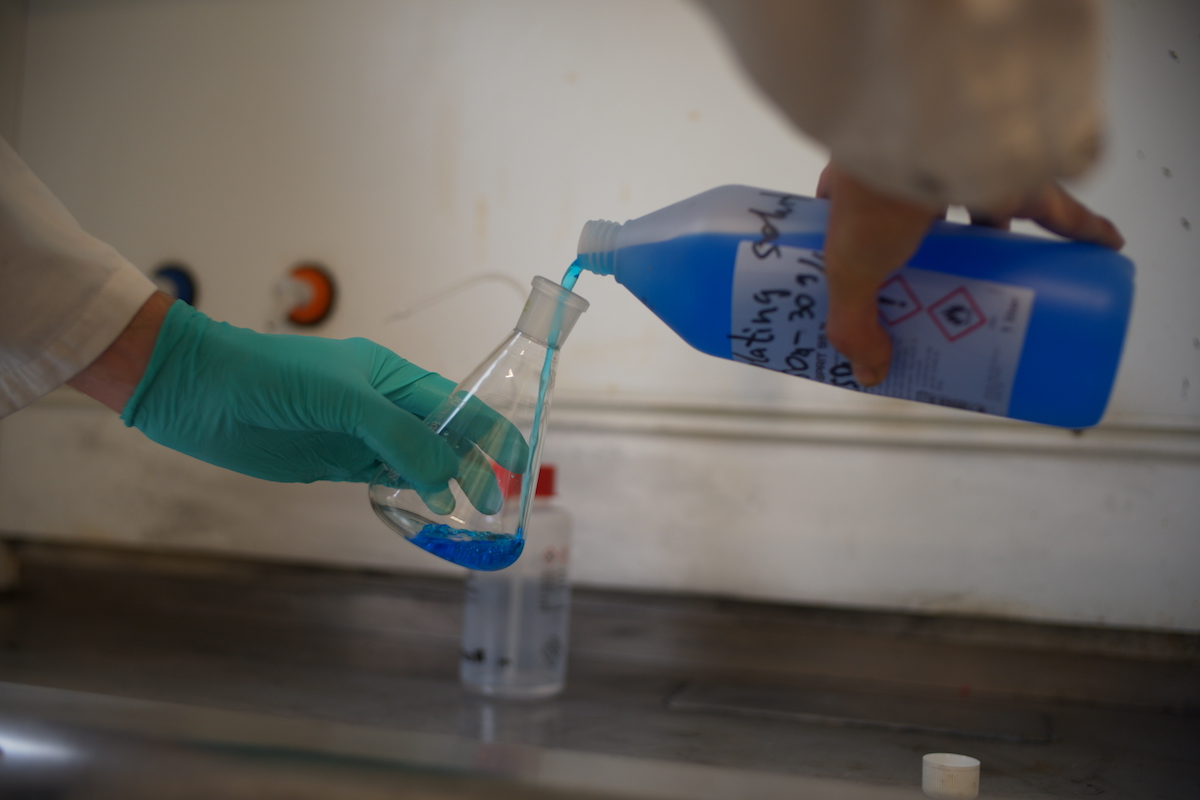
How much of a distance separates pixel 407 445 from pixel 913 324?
0.36 meters

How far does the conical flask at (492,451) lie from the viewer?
65 centimetres

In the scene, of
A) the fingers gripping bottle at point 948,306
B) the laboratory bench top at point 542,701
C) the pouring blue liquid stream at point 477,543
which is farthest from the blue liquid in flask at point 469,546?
the fingers gripping bottle at point 948,306

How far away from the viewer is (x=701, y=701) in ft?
3.12

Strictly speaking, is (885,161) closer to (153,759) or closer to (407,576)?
(153,759)

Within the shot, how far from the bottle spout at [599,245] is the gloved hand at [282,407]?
6.1 inches

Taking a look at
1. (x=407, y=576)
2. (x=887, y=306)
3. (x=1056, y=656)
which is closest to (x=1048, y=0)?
(x=887, y=306)

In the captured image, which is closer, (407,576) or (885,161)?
Result: (885,161)

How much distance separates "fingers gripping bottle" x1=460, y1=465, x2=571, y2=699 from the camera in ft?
3.23

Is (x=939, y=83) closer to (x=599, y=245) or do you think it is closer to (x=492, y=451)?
(x=599, y=245)

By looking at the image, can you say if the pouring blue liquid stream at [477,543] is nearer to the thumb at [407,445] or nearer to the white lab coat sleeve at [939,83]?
the thumb at [407,445]

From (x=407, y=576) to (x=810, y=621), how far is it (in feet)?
1.86

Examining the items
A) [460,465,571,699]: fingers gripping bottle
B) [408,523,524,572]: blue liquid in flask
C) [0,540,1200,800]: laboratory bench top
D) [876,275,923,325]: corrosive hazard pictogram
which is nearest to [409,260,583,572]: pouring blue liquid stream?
[408,523,524,572]: blue liquid in flask

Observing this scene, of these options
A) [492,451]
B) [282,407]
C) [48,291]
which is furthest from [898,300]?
[48,291]

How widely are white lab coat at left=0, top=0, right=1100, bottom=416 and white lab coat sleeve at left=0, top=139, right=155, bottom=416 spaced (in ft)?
1.78
